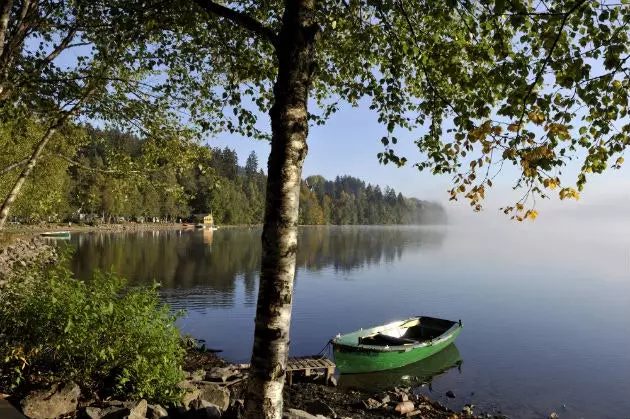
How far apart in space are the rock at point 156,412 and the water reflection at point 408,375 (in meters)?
12.6

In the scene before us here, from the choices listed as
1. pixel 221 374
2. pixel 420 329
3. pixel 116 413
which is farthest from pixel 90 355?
pixel 420 329

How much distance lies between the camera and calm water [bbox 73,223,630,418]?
69.2 feet

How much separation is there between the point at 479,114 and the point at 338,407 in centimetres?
1220

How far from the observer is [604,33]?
→ 6.05 meters

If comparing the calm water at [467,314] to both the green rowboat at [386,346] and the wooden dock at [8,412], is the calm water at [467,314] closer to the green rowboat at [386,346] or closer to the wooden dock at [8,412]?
the green rowboat at [386,346]

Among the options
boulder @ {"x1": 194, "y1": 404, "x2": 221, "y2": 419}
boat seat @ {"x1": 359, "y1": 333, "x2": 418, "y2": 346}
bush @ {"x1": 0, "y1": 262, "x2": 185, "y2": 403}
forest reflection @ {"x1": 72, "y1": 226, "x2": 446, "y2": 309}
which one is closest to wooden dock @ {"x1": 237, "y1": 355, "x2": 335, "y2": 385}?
boat seat @ {"x1": 359, "y1": 333, "x2": 418, "y2": 346}

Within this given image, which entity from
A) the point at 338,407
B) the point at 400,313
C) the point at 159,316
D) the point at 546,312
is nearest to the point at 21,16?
the point at 159,316

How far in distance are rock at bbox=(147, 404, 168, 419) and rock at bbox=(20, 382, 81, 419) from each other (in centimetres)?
123

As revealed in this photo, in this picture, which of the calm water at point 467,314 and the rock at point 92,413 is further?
the calm water at point 467,314

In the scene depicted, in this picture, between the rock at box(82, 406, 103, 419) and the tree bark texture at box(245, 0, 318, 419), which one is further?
the rock at box(82, 406, 103, 419)

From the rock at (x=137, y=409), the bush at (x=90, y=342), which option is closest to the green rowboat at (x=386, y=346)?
the bush at (x=90, y=342)

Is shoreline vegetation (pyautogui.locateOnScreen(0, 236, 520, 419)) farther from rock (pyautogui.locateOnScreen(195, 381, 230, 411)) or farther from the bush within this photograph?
rock (pyautogui.locateOnScreen(195, 381, 230, 411))

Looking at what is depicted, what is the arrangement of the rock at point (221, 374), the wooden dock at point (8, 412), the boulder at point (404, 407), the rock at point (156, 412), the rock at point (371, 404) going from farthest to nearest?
the rock at point (371, 404) → the boulder at point (404, 407) → the rock at point (221, 374) → the rock at point (156, 412) → the wooden dock at point (8, 412)

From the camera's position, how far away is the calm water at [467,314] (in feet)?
69.2
